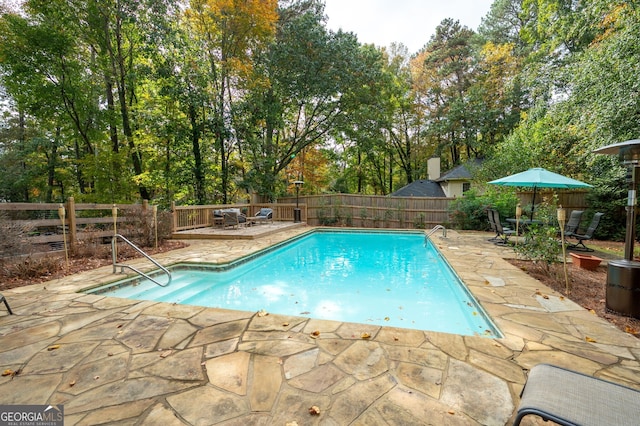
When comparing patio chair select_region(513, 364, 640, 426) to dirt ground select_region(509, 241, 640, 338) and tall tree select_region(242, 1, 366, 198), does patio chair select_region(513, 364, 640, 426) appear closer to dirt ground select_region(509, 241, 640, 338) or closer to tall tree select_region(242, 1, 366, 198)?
dirt ground select_region(509, 241, 640, 338)

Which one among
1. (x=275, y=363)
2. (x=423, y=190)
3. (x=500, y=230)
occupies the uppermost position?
(x=423, y=190)

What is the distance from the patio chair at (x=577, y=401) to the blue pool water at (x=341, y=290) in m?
1.46

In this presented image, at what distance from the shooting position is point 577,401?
47.6 inches

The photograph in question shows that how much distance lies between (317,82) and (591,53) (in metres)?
9.07

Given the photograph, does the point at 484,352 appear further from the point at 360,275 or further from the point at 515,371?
the point at 360,275

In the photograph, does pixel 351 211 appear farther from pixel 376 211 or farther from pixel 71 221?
pixel 71 221

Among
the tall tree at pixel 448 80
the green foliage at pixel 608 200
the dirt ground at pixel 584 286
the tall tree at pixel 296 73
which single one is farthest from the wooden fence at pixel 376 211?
the tall tree at pixel 448 80

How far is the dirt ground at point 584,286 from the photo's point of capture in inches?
113

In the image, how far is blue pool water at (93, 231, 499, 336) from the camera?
363 centimetres

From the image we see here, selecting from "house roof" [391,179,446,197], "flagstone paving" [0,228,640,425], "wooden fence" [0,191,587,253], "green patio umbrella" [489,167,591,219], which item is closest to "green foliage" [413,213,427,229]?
"wooden fence" [0,191,587,253]

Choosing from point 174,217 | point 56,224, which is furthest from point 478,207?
point 56,224

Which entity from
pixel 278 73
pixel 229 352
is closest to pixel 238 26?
pixel 278 73

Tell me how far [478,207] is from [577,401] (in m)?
10.4

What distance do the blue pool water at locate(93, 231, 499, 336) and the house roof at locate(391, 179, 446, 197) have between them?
9.41 m
